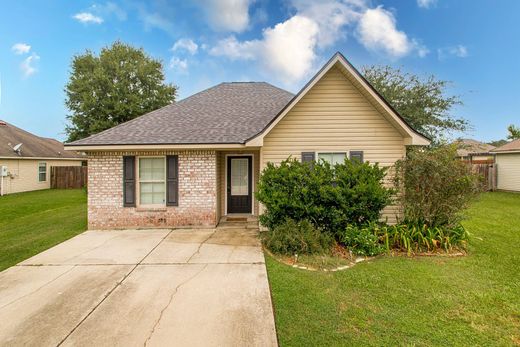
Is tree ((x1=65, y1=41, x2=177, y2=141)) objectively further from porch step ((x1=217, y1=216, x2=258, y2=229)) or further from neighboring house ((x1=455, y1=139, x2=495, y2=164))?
neighboring house ((x1=455, y1=139, x2=495, y2=164))

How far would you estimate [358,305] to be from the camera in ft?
12.6

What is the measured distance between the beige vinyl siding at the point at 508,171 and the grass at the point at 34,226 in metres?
24.2

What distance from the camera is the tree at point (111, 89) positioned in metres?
26.6

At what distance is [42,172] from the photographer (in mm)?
20812

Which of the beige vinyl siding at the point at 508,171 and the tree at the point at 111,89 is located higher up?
the tree at the point at 111,89

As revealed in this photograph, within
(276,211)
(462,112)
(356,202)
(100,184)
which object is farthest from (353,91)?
(462,112)

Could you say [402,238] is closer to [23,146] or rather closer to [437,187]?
[437,187]

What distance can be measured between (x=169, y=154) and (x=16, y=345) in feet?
19.4

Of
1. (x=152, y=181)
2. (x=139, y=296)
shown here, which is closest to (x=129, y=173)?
(x=152, y=181)

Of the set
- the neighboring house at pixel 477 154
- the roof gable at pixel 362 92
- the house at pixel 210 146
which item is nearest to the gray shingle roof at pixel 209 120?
the house at pixel 210 146

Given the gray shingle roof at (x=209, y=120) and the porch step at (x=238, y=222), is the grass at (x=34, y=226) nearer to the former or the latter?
the gray shingle roof at (x=209, y=120)

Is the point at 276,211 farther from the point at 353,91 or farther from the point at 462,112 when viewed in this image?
the point at 462,112

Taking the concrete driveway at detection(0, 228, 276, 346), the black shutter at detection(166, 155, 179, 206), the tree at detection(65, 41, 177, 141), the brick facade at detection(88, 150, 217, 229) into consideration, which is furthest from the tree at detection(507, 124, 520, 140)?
the black shutter at detection(166, 155, 179, 206)

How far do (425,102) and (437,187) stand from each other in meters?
12.0
